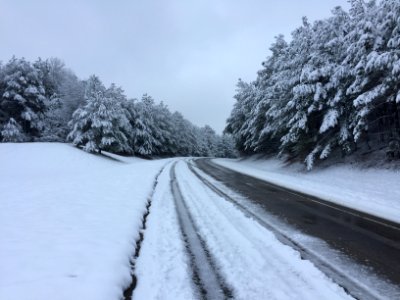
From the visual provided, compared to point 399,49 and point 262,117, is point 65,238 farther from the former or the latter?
point 262,117

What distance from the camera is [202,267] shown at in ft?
15.7

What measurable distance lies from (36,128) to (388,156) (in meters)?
41.9

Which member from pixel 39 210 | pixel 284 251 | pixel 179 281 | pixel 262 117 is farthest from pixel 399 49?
pixel 262 117

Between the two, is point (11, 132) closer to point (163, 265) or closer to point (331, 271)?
point (163, 265)

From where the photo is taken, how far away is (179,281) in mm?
4281

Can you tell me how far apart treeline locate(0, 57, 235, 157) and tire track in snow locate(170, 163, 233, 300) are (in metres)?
29.7

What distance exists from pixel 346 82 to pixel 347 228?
12402mm

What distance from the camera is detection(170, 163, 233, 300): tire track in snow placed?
3.96m

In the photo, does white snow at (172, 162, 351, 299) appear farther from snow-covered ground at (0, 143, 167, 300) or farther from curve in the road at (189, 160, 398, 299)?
snow-covered ground at (0, 143, 167, 300)

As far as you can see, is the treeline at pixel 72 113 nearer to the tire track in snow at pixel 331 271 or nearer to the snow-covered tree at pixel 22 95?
the snow-covered tree at pixel 22 95

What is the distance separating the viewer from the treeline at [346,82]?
1415 cm

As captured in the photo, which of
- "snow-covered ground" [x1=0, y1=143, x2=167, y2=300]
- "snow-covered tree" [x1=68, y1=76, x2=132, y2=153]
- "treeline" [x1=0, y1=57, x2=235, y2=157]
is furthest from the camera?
"treeline" [x1=0, y1=57, x2=235, y2=157]

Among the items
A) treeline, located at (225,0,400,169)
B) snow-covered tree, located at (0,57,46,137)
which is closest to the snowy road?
treeline, located at (225,0,400,169)

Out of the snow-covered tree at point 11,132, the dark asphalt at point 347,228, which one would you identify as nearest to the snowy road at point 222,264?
the dark asphalt at point 347,228
